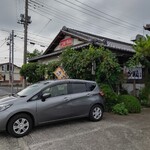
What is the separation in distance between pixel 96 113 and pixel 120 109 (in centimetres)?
174

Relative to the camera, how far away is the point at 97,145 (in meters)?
5.30

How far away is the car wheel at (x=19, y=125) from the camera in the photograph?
5.93 meters

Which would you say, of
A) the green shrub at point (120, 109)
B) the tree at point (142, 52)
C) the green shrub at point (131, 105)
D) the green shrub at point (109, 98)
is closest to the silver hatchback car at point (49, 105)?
the green shrub at point (120, 109)

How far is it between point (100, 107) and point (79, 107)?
993 mm

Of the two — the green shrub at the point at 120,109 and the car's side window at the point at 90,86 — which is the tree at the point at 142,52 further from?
the car's side window at the point at 90,86

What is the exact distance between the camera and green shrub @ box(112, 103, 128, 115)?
8953 millimetres

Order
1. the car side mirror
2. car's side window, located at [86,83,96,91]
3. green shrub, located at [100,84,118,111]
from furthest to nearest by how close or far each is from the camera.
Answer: green shrub, located at [100,84,118,111], car's side window, located at [86,83,96,91], the car side mirror

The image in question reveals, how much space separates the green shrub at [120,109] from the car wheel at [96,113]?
1420 millimetres

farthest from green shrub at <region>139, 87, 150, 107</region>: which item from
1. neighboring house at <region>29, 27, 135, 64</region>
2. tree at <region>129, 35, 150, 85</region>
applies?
neighboring house at <region>29, 27, 135, 64</region>

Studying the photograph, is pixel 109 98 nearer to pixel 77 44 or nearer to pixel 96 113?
pixel 96 113

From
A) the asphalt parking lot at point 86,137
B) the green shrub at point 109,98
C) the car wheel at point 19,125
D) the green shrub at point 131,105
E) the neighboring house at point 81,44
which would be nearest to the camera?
the asphalt parking lot at point 86,137

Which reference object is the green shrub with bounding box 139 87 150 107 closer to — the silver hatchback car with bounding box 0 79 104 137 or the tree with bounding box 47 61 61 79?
the silver hatchback car with bounding box 0 79 104 137

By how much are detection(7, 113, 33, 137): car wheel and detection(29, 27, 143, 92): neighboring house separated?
6.30 metres

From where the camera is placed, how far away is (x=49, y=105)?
21.5ft
